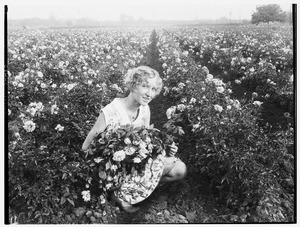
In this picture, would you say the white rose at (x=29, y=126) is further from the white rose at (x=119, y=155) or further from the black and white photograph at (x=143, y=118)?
the white rose at (x=119, y=155)

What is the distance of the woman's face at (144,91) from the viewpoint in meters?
1.90

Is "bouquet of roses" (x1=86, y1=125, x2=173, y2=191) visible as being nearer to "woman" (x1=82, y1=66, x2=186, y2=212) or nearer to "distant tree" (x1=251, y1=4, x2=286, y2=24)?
"woman" (x1=82, y1=66, x2=186, y2=212)

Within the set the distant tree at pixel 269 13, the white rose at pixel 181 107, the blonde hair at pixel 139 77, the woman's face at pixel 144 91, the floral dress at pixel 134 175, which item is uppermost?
the distant tree at pixel 269 13

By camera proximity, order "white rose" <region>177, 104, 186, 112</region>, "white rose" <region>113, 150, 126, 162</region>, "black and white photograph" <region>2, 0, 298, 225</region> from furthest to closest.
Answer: "white rose" <region>177, 104, 186, 112</region>, "black and white photograph" <region>2, 0, 298, 225</region>, "white rose" <region>113, 150, 126, 162</region>

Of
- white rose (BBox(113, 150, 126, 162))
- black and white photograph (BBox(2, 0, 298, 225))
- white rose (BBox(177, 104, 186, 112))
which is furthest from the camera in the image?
white rose (BBox(177, 104, 186, 112))

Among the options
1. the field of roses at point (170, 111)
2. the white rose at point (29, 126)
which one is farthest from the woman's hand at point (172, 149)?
the white rose at point (29, 126)

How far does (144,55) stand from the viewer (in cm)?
239

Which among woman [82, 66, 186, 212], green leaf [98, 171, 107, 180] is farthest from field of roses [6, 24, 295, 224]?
woman [82, 66, 186, 212]

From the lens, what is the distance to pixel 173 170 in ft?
6.53

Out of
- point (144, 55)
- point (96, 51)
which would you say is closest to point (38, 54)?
point (96, 51)

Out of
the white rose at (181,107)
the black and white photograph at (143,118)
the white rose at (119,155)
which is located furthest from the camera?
the white rose at (181,107)

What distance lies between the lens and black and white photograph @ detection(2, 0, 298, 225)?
1.88m

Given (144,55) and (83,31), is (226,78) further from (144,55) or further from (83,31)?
(83,31)

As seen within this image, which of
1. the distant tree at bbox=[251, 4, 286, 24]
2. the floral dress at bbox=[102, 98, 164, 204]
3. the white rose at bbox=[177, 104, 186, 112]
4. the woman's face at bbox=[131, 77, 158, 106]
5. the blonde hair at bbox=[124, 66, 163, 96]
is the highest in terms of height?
the distant tree at bbox=[251, 4, 286, 24]
